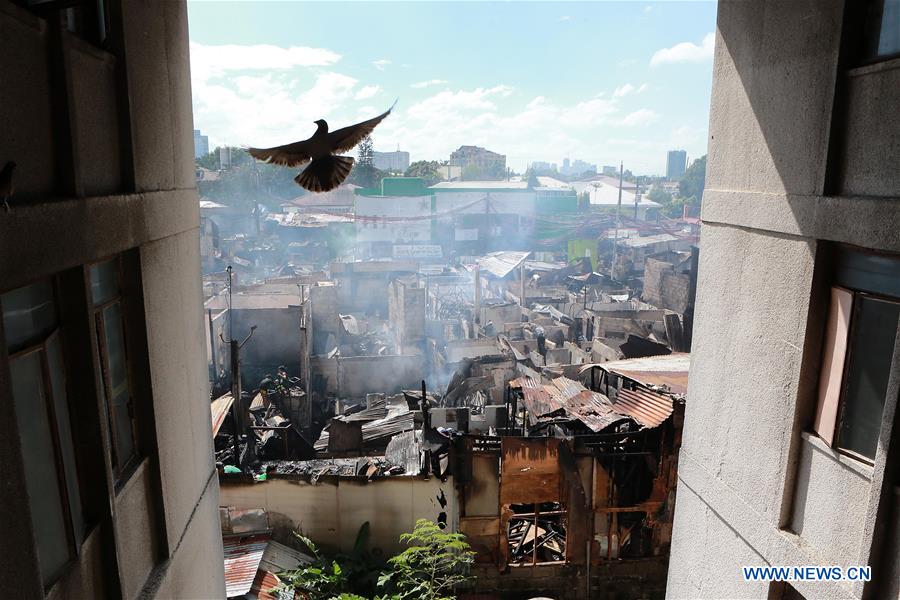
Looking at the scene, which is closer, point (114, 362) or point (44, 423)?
point (44, 423)

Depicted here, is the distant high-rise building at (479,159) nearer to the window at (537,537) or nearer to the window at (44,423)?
the window at (537,537)

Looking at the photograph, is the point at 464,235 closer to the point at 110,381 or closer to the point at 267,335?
the point at 267,335

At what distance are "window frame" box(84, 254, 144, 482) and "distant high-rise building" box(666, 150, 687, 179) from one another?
4972 inches

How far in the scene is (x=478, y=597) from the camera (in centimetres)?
958

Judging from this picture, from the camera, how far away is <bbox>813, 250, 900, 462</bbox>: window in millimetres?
3459

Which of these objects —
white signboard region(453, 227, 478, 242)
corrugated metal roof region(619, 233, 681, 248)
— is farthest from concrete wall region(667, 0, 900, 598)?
corrugated metal roof region(619, 233, 681, 248)

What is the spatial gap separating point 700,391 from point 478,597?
20.0 feet

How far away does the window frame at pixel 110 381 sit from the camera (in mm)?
3309

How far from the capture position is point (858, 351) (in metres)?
3.67

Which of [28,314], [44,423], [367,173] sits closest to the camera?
[28,314]

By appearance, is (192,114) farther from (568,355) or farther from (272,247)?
(272,247)

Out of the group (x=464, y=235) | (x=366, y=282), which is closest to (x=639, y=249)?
(x=464, y=235)

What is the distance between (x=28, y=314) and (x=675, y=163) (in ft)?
432

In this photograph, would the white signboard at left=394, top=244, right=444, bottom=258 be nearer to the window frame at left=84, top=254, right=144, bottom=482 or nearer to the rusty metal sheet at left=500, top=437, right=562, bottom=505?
the rusty metal sheet at left=500, top=437, right=562, bottom=505
